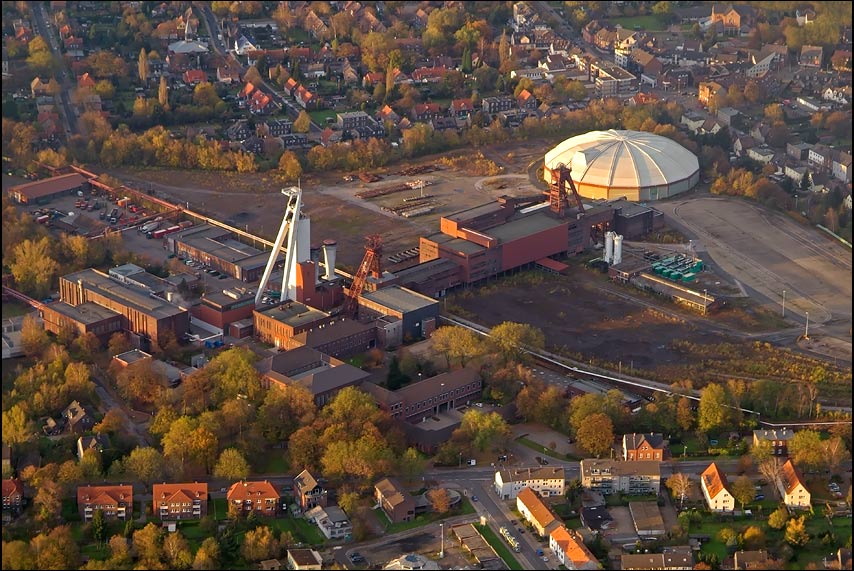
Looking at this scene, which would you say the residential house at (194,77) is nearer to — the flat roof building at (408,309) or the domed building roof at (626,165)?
the domed building roof at (626,165)

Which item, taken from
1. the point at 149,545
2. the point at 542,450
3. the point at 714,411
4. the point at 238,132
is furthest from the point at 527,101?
the point at 149,545

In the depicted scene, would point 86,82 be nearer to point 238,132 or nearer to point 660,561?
point 238,132

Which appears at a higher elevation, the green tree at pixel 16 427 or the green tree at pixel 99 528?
the green tree at pixel 16 427

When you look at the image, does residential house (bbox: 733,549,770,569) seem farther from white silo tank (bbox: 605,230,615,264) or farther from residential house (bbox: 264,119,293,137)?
residential house (bbox: 264,119,293,137)

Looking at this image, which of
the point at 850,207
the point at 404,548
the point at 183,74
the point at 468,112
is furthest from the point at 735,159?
the point at 404,548

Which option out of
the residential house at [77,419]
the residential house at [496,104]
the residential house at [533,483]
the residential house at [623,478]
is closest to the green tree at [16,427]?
the residential house at [77,419]
